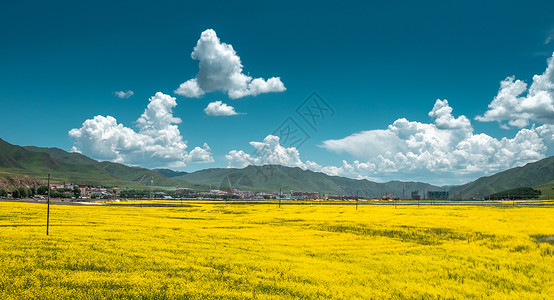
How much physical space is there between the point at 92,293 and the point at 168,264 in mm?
6471

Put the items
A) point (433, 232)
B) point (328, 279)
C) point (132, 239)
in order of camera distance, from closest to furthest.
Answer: point (328, 279) → point (132, 239) → point (433, 232)

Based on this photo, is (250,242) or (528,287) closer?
(528,287)

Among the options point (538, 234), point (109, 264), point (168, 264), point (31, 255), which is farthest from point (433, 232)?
point (31, 255)

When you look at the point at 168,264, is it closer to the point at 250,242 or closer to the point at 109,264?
the point at 109,264

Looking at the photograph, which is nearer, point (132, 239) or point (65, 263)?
point (65, 263)

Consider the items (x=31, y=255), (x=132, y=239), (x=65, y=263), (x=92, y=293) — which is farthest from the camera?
(x=132, y=239)

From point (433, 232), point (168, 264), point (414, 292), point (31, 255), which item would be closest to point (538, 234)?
point (433, 232)

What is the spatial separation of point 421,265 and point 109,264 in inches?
835

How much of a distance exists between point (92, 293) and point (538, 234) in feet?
141

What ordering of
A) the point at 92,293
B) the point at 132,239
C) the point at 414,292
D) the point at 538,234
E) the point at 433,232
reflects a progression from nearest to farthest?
the point at 92,293 < the point at 414,292 < the point at 132,239 < the point at 538,234 < the point at 433,232

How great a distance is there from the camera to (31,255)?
24.3 m

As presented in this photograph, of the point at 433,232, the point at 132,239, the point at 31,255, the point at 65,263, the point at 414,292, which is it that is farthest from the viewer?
the point at 433,232

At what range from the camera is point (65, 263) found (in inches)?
880

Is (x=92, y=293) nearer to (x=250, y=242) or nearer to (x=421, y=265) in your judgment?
(x=250, y=242)
